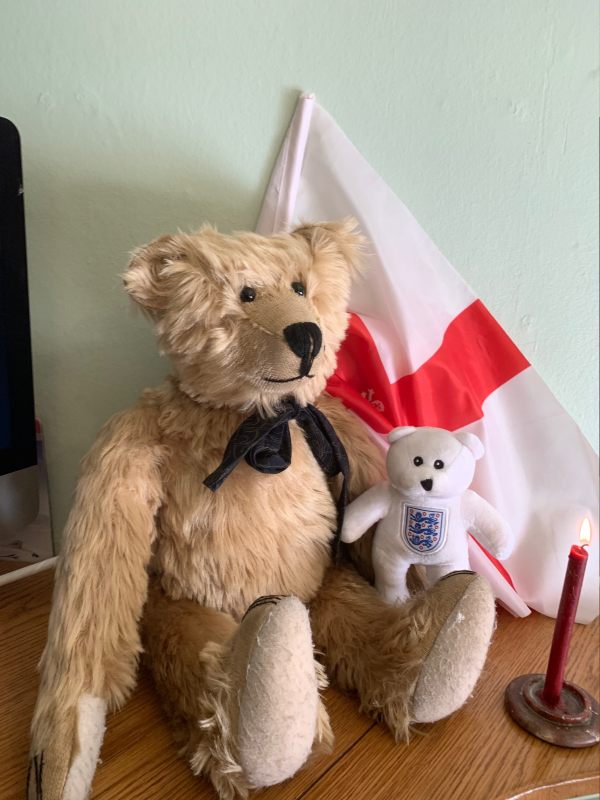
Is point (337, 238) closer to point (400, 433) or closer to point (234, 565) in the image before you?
point (400, 433)

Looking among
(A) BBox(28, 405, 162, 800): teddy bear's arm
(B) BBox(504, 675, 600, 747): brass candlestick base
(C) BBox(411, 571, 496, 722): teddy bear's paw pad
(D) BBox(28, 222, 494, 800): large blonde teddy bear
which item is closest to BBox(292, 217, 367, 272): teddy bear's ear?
(D) BBox(28, 222, 494, 800): large blonde teddy bear

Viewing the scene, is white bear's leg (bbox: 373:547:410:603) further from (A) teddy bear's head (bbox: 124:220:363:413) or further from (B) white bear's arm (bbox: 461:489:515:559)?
(A) teddy bear's head (bbox: 124:220:363:413)

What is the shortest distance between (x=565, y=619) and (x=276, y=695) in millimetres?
278

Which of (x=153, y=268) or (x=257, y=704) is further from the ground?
(x=153, y=268)

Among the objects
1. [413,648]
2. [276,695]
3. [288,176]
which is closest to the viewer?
[276,695]

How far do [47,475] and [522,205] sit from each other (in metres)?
0.72

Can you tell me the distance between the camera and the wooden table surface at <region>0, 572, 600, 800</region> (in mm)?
506

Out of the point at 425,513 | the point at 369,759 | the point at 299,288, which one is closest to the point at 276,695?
the point at 369,759

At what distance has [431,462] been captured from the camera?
0.62m

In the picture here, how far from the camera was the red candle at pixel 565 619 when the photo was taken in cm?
55

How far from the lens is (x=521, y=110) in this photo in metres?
0.75

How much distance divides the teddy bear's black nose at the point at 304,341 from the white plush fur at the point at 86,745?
331 mm

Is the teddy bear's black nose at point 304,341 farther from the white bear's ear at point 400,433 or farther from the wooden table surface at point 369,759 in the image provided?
the wooden table surface at point 369,759

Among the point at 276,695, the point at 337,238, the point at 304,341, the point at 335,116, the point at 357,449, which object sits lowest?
the point at 276,695
